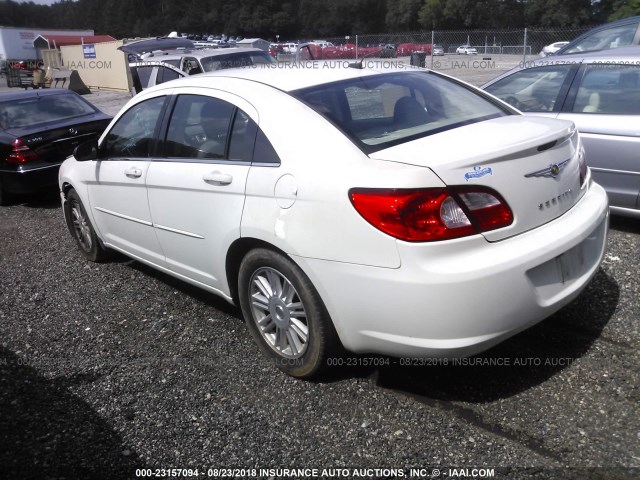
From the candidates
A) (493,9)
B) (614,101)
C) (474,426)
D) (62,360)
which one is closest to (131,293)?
(62,360)

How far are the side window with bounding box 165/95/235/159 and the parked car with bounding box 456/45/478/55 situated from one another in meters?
21.0

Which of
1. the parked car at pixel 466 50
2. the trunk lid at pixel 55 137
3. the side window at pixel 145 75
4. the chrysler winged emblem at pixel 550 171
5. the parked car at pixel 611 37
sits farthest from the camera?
the parked car at pixel 466 50

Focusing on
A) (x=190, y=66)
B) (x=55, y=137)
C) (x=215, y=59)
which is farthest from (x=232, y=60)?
(x=55, y=137)

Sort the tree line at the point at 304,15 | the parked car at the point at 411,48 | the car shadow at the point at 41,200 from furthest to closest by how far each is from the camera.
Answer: the tree line at the point at 304,15
the parked car at the point at 411,48
the car shadow at the point at 41,200

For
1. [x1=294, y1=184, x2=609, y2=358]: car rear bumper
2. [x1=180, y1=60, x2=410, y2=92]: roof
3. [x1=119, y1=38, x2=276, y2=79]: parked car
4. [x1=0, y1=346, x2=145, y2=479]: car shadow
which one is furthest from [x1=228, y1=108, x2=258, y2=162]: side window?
[x1=119, y1=38, x2=276, y2=79]: parked car

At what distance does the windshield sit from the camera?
11.2 m

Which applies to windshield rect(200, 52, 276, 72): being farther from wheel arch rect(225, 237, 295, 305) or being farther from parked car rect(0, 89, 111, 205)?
wheel arch rect(225, 237, 295, 305)

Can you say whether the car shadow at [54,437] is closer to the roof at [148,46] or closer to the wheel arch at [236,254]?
the wheel arch at [236,254]

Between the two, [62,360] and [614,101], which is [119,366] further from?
[614,101]

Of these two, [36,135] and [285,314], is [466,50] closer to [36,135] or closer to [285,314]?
[36,135]

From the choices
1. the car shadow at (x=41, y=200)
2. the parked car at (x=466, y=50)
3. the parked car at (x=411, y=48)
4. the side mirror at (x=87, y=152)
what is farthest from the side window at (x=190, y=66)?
the parked car at (x=466, y=50)

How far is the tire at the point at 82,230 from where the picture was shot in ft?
17.0

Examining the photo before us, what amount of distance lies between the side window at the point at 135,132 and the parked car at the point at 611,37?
7.42m

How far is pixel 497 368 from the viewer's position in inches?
127
